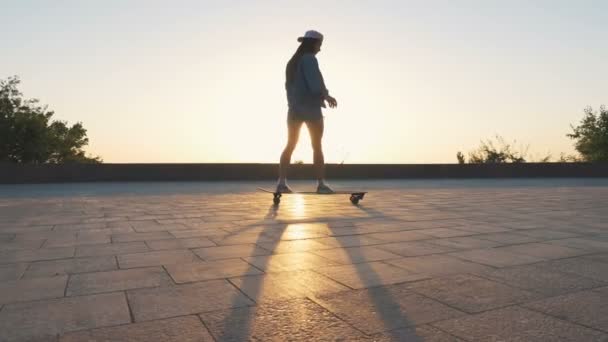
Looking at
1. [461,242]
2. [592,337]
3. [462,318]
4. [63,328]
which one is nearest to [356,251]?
[461,242]

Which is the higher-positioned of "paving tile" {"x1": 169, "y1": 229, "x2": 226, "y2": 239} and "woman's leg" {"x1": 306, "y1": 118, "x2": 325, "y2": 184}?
"woman's leg" {"x1": 306, "y1": 118, "x2": 325, "y2": 184}

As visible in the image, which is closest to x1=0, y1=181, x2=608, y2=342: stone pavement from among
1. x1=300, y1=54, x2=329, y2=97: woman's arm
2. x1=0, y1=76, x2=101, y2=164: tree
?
x1=300, y1=54, x2=329, y2=97: woman's arm

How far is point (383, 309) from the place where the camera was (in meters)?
2.00

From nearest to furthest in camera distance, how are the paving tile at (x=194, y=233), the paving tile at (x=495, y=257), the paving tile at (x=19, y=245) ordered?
the paving tile at (x=495, y=257)
the paving tile at (x=19, y=245)
the paving tile at (x=194, y=233)

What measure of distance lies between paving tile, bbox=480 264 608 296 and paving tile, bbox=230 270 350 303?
914mm

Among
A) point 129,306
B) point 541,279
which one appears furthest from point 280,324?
point 541,279

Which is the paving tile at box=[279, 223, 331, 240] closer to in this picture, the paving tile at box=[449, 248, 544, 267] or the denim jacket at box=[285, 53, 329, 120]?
the paving tile at box=[449, 248, 544, 267]

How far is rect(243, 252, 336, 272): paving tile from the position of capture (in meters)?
2.79

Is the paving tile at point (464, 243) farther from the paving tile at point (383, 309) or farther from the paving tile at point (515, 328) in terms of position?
the paving tile at point (515, 328)

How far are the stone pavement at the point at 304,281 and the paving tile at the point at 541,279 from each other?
0.01 metres

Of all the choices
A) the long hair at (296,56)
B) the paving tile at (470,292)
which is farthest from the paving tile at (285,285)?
the long hair at (296,56)

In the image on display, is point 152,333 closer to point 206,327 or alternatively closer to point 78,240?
point 206,327

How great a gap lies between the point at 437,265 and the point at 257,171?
46.5 feet

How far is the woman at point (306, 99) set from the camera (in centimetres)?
672
